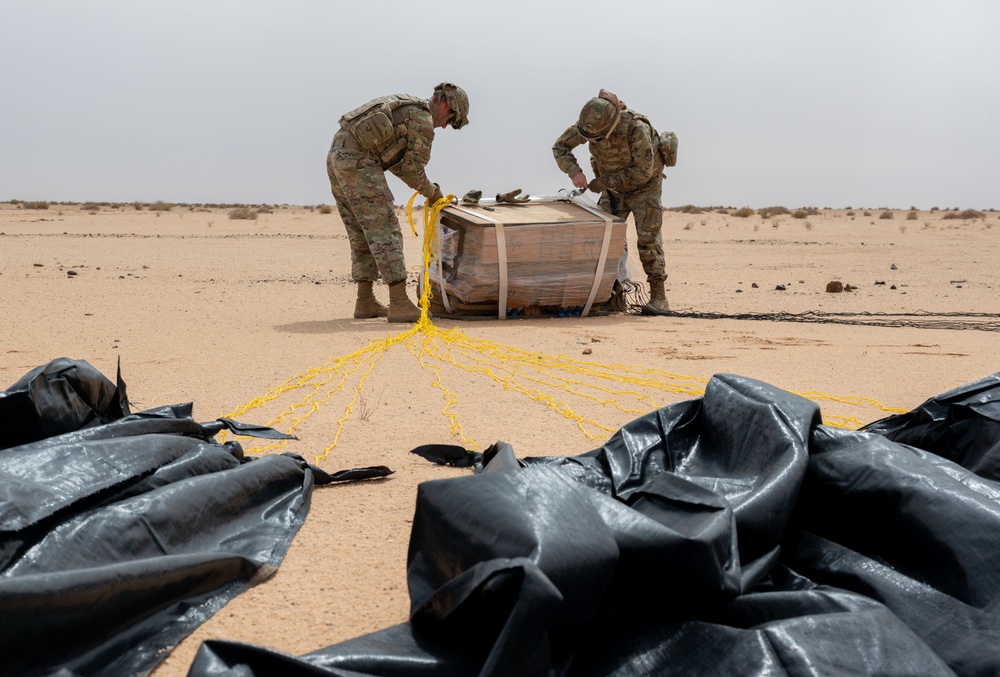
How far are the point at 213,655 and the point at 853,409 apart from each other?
11.1 feet

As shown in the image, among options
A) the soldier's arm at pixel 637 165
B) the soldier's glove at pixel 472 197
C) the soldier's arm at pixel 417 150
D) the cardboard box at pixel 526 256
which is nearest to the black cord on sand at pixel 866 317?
the cardboard box at pixel 526 256

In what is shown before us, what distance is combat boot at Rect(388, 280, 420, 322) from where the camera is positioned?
6.71 m

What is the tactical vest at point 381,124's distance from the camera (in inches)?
253

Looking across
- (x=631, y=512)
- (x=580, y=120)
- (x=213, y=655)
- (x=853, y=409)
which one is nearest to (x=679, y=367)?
(x=853, y=409)

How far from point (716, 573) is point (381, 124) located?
539 centimetres

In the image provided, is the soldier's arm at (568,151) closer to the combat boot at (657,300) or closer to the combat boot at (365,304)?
the combat boot at (657,300)

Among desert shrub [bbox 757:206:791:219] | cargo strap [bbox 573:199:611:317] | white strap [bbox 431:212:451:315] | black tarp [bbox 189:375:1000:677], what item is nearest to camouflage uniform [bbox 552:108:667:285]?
cargo strap [bbox 573:199:611:317]

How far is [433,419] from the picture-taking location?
3812 mm

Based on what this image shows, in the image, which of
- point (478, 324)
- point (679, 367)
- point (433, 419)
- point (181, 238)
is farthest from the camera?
point (181, 238)

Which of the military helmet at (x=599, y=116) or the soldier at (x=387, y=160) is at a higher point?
the military helmet at (x=599, y=116)

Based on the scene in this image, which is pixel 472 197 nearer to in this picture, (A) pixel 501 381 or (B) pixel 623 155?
(B) pixel 623 155

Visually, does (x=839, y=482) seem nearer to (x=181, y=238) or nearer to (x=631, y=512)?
(x=631, y=512)

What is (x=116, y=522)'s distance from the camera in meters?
1.99

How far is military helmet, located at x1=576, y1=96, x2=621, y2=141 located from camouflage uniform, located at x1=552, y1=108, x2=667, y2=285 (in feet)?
0.18
